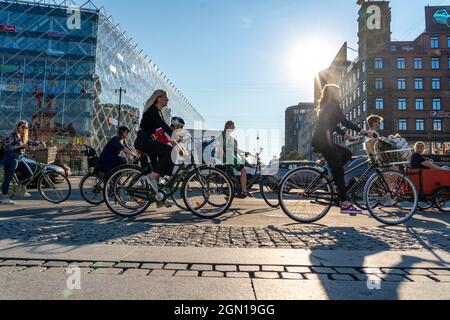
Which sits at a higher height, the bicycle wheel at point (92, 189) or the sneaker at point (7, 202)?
the bicycle wheel at point (92, 189)

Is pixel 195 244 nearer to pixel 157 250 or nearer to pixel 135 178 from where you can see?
pixel 157 250

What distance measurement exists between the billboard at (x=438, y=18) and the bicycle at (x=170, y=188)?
5751 cm

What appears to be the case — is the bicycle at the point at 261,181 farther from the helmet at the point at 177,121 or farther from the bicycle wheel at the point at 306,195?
the bicycle wheel at the point at 306,195

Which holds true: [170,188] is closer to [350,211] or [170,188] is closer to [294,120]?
[350,211]

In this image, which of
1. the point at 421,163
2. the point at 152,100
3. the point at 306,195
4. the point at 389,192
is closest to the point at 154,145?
the point at 152,100

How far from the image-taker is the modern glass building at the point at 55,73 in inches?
1505

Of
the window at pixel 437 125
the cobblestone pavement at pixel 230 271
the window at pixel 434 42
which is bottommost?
the cobblestone pavement at pixel 230 271

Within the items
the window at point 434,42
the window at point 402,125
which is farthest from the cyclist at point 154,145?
the window at point 434,42

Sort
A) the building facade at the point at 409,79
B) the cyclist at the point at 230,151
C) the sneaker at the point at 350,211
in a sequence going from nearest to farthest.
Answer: the sneaker at the point at 350,211
the cyclist at the point at 230,151
the building facade at the point at 409,79

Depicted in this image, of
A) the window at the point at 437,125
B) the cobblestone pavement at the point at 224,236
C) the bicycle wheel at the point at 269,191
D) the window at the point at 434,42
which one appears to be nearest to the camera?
the cobblestone pavement at the point at 224,236

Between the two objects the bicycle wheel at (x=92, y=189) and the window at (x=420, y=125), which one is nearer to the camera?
the bicycle wheel at (x=92, y=189)

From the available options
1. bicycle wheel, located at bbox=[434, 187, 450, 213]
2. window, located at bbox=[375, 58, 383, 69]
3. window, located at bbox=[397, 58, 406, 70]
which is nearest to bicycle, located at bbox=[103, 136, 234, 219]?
bicycle wheel, located at bbox=[434, 187, 450, 213]

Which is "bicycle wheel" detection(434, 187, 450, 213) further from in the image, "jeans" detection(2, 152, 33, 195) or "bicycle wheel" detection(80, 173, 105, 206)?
"jeans" detection(2, 152, 33, 195)

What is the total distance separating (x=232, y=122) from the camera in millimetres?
7910
